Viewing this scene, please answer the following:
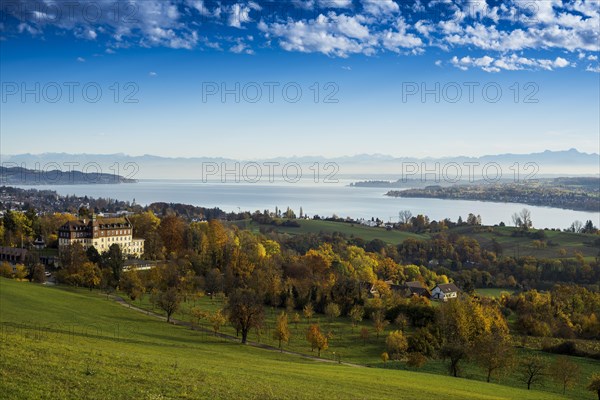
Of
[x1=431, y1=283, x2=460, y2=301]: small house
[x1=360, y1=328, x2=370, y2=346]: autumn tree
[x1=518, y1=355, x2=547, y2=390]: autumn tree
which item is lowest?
[x1=431, y1=283, x2=460, y2=301]: small house

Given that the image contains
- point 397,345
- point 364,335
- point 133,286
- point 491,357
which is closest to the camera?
point 491,357

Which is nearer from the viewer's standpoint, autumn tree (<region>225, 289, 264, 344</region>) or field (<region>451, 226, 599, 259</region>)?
autumn tree (<region>225, 289, 264, 344</region>)

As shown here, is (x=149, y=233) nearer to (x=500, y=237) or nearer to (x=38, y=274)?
(x=38, y=274)

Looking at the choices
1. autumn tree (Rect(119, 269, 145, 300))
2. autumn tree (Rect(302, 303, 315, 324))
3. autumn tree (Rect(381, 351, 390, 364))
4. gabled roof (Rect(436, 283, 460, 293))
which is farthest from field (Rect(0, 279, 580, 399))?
gabled roof (Rect(436, 283, 460, 293))

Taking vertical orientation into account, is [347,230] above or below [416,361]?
above

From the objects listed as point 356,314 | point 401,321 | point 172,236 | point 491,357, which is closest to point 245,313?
point 356,314

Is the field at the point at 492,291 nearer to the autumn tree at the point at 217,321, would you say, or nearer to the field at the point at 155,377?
the autumn tree at the point at 217,321

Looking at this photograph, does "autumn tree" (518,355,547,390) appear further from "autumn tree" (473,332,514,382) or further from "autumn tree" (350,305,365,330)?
"autumn tree" (350,305,365,330)

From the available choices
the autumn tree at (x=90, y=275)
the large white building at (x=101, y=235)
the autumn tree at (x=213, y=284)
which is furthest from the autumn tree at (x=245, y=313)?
the large white building at (x=101, y=235)
